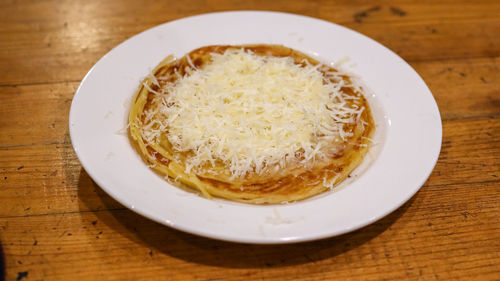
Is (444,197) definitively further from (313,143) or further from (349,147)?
(313,143)

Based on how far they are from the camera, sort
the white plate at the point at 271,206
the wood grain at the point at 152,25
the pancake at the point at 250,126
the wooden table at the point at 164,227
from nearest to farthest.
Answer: the white plate at the point at 271,206
the wooden table at the point at 164,227
the pancake at the point at 250,126
the wood grain at the point at 152,25

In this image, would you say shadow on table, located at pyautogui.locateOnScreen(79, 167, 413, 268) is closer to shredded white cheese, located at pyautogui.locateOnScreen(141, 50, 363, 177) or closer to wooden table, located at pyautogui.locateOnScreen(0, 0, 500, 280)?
wooden table, located at pyautogui.locateOnScreen(0, 0, 500, 280)

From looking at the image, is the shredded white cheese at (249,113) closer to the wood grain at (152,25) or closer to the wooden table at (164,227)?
the wooden table at (164,227)

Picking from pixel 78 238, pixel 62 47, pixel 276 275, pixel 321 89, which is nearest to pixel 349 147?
pixel 321 89

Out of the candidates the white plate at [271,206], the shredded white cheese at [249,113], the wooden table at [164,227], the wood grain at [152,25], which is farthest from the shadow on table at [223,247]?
the wood grain at [152,25]

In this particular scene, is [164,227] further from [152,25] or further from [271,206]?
[152,25]

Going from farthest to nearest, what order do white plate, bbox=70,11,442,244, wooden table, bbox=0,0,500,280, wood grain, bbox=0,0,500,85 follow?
wood grain, bbox=0,0,500,85
wooden table, bbox=0,0,500,280
white plate, bbox=70,11,442,244

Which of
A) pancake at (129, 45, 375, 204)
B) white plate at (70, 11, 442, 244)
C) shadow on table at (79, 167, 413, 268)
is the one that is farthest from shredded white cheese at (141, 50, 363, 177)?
shadow on table at (79, 167, 413, 268)
